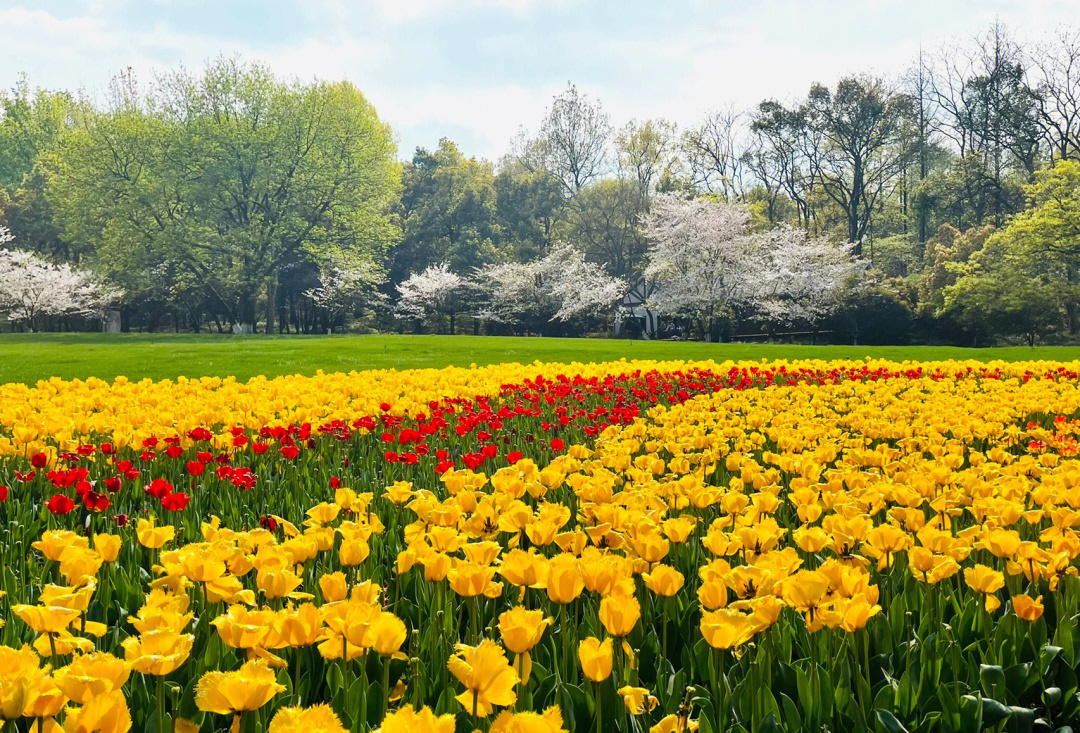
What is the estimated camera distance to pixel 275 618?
1475mm

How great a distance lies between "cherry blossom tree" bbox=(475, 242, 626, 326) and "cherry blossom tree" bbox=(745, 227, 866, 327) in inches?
281

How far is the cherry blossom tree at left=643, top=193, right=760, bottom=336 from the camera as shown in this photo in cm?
3425

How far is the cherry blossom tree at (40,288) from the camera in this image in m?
35.2

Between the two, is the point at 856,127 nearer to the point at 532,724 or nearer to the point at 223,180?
the point at 223,180

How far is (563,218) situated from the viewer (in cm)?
4697

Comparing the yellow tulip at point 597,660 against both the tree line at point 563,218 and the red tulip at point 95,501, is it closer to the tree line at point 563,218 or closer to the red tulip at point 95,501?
the red tulip at point 95,501

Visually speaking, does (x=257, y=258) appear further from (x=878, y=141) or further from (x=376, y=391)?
(x=878, y=141)

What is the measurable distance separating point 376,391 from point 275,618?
→ 5299 mm

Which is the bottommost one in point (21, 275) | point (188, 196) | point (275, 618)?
point (275, 618)

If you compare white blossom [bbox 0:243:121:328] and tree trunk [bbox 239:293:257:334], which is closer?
white blossom [bbox 0:243:121:328]

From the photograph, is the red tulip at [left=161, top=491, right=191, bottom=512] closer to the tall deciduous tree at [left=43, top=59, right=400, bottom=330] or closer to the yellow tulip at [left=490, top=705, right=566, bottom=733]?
the yellow tulip at [left=490, top=705, right=566, bottom=733]

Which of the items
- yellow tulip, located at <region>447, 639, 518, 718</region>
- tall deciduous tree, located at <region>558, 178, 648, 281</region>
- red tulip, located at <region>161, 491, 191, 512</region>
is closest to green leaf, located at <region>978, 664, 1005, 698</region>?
yellow tulip, located at <region>447, 639, 518, 718</region>

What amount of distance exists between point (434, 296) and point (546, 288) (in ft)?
19.0

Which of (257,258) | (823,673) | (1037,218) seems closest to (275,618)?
(823,673)
